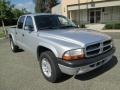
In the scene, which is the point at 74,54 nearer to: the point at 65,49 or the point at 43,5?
the point at 65,49

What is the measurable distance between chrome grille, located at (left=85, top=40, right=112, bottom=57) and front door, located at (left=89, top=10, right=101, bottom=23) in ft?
84.9

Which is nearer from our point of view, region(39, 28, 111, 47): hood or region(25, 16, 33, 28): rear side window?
region(39, 28, 111, 47): hood

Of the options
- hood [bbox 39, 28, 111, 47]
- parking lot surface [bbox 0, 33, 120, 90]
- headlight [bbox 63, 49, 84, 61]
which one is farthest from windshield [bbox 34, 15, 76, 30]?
headlight [bbox 63, 49, 84, 61]

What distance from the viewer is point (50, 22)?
5836mm

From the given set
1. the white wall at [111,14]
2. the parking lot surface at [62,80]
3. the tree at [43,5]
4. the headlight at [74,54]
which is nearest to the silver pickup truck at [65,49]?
the headlight at [74,54]

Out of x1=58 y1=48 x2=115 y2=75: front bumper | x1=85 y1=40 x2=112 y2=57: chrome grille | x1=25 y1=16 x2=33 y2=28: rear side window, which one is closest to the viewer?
x1=58 y1=48 x2=115 y2=75: front bumper

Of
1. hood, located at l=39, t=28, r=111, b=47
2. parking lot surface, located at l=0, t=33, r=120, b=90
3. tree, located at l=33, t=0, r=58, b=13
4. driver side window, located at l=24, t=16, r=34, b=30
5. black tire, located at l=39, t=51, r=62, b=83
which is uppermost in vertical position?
tree, located at l=33, t=0, r=58, b=13

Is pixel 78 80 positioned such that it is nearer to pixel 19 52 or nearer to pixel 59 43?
pixel 59 43

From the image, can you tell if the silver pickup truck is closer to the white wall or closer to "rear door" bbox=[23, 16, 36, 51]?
"rear door" bbox=[23, 16, 36, 51]

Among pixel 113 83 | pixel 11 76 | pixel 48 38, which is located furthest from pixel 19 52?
pixel 113 83

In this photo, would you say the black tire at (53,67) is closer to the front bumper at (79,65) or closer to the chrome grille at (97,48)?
the front bumper at (79,65)

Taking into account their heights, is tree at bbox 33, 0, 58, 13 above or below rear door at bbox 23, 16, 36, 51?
above

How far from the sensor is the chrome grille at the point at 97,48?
13.7ft

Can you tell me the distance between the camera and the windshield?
563 centimetres
